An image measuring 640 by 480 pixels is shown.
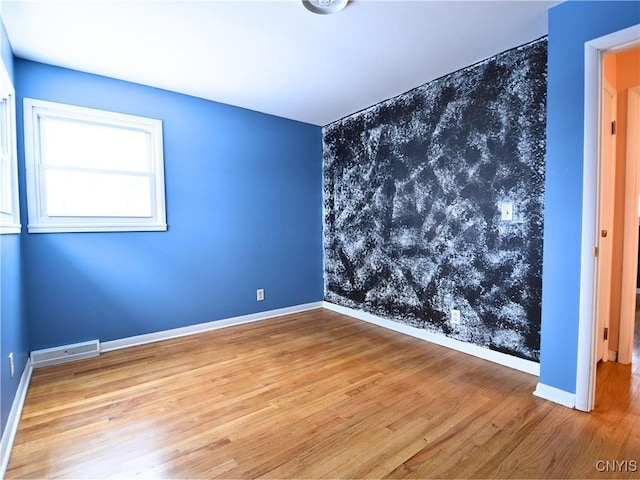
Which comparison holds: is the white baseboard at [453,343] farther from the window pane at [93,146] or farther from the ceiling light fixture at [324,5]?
the window pane at [93,146]

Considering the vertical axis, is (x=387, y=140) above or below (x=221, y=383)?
above

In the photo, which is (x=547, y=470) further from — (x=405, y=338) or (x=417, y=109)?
(x=417, y=109)

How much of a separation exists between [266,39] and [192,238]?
6.36 ft

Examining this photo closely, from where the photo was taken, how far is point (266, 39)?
2.09m

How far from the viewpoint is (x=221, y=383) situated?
2.12 m

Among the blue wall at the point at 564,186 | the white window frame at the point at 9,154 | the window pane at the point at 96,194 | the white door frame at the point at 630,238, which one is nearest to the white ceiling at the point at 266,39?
the blue wall at the point at 564,186

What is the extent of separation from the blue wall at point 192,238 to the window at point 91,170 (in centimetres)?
8

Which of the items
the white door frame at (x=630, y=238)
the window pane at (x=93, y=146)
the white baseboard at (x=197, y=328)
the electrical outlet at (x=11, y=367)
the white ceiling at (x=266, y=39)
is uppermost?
the white ceiling at (x=266, y=39)

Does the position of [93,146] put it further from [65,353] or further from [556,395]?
[556,395]

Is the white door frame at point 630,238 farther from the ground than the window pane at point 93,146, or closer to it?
closer to it

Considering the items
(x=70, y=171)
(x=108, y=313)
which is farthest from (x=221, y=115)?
(x=108, y=313)

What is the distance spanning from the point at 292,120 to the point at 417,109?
1.57 meters

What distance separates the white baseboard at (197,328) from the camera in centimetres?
273

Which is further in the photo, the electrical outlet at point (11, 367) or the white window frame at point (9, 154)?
the white window frame at point (9, 154)
